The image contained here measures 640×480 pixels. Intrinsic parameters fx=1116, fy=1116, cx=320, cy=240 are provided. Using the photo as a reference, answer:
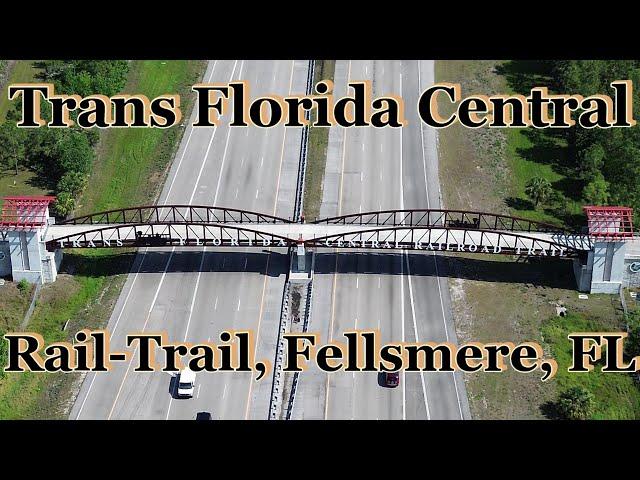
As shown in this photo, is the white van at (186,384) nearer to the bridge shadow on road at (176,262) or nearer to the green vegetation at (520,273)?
the bridge shadow on road at (176,262)

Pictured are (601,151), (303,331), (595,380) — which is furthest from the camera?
(601,151)

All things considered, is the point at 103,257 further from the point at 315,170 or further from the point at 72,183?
the point at 315,170

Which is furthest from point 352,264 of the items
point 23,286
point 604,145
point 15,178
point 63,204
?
point 15,178

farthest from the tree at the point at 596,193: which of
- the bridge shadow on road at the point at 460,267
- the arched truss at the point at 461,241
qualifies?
the arched truss at the point at 461,241

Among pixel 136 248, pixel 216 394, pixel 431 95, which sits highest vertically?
pixel 431 95

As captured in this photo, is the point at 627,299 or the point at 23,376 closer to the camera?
the point at 23,376

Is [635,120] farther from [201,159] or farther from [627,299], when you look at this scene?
[201,159]

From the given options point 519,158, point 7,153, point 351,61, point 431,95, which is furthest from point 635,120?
point 7,153
